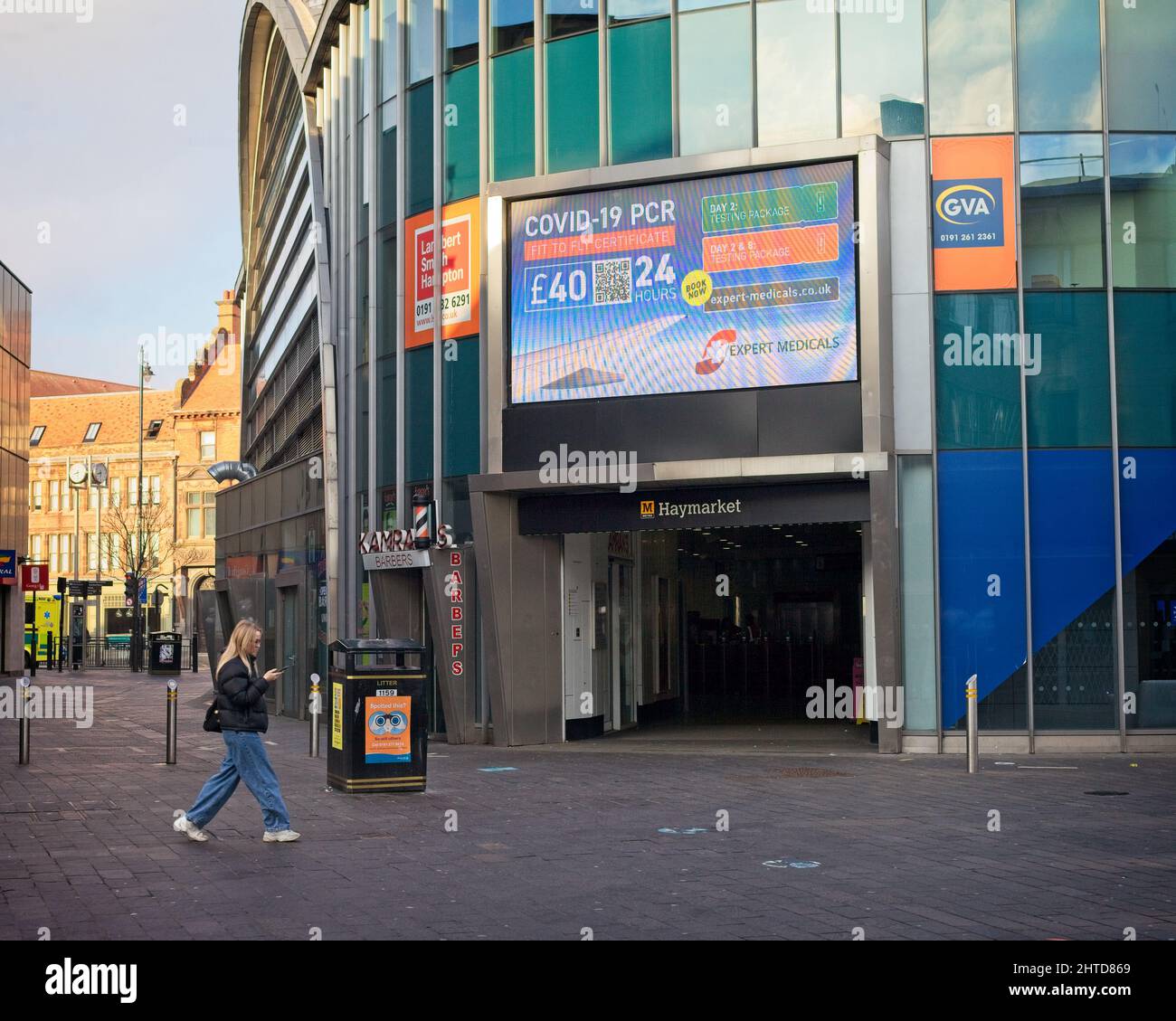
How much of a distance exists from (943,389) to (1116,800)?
6725 mm

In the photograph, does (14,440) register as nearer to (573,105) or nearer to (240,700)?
(573,105)

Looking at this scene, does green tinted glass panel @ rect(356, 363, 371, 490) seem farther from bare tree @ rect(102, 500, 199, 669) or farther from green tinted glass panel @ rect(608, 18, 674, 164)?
bare tree @ rect(102, 500, 199, 669)

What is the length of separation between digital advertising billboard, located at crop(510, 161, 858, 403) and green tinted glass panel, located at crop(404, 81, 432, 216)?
96.5 inches

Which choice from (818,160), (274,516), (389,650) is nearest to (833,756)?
(389,650)

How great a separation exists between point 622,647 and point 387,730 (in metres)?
8.93

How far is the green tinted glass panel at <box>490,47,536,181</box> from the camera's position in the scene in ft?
69.2

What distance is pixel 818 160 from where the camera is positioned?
19062mm

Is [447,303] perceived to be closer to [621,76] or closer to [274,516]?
[621,76]

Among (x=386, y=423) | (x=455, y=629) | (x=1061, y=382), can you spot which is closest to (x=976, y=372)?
(x=1061, y=382)

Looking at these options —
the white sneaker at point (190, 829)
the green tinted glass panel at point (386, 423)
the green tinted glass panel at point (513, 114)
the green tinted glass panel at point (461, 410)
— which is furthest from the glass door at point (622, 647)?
the white sneaker at point (190, 829)

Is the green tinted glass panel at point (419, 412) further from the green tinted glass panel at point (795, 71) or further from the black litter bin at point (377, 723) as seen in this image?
the black litter bin at point (377, 723)

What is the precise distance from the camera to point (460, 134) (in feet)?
71.9

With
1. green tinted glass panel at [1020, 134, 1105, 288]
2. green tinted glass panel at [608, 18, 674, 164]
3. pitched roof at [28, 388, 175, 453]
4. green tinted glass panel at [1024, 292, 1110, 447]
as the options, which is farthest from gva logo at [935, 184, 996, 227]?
pitched roof at [28, 388, 175, 453]

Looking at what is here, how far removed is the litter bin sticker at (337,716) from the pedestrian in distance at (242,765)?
9.90 feet
